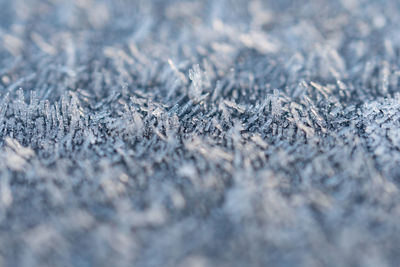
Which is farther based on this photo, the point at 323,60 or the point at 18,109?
the point at 323,60

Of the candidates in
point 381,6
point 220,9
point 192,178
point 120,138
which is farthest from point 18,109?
point 381,6

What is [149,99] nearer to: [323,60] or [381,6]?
[323,60]

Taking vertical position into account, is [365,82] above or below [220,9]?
below

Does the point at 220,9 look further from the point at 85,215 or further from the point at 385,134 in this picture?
the point at 85,215

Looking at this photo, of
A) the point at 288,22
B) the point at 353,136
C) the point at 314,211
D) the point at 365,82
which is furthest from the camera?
the point at 288,22

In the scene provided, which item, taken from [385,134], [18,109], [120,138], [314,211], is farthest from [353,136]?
[18,109]

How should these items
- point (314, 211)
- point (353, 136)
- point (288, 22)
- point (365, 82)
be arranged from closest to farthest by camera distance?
1. point (314, 211)
2. point (353, 136)
3. point (365, 82)
4. point (288, 22)

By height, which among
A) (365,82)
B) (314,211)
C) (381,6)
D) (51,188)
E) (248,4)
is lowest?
(314,211)
